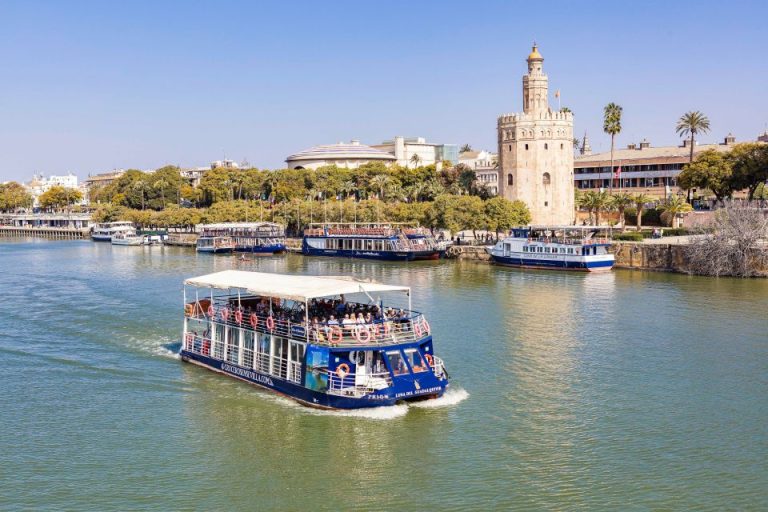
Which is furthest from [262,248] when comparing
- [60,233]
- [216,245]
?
[60,233]

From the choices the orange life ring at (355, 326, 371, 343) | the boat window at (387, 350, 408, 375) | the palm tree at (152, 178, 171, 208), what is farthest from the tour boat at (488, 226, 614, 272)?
the palm tree at (152, 178, 171, 208)

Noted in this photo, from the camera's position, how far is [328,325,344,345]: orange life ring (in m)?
30.2

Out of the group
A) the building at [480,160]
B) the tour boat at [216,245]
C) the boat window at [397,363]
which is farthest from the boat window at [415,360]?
the building at [480,160]

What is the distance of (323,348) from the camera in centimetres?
3003

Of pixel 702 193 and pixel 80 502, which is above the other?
pixel 702 193

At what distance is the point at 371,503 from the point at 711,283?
5051cm

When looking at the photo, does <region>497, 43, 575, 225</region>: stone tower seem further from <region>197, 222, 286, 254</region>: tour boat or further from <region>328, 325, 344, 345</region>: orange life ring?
<region>328, 325, 344, 345</region>: orange life ring

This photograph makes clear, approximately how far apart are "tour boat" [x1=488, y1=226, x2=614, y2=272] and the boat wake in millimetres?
47062

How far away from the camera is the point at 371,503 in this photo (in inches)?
911

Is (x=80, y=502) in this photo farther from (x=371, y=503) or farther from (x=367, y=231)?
(x=367, y=231)

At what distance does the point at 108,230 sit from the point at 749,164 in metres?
114

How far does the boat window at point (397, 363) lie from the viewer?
1182 inches

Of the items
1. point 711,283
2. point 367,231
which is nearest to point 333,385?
point 711,283

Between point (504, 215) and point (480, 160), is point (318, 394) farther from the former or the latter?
point (480, 160)
